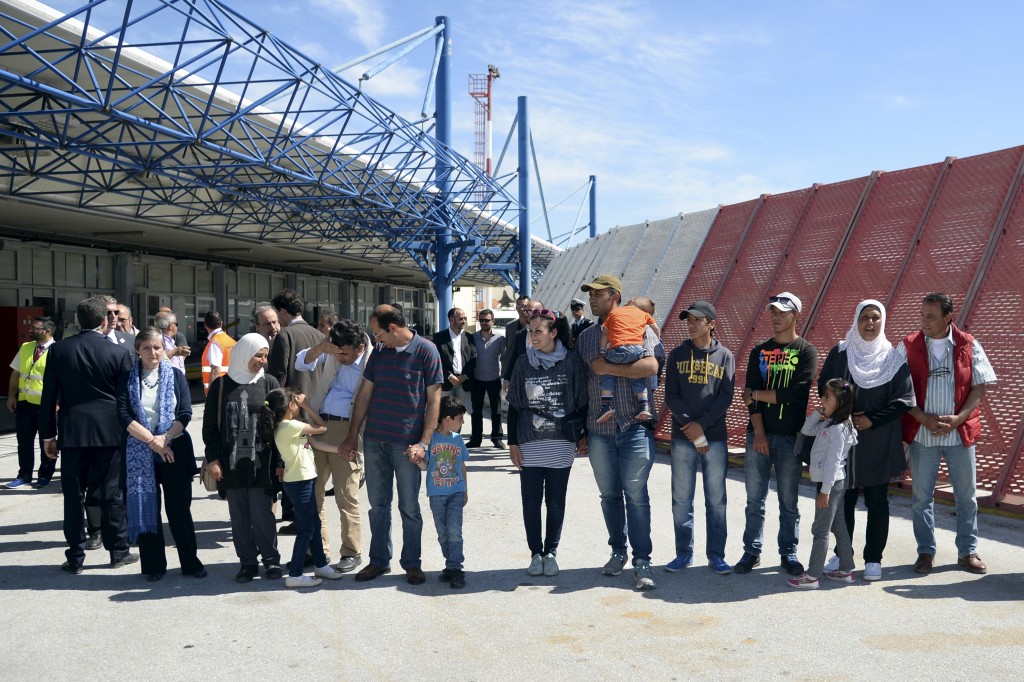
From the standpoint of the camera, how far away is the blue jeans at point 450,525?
195 inches

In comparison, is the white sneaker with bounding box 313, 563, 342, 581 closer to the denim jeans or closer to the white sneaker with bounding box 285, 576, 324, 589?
the white sneaker with bounding box 285, 576, 324, 589

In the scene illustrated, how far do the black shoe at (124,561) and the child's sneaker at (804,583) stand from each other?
422 centimetres

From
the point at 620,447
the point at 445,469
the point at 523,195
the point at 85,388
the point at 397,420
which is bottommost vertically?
the point at 445,469

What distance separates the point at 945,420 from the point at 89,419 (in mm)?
5419

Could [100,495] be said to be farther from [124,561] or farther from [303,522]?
[303,522]

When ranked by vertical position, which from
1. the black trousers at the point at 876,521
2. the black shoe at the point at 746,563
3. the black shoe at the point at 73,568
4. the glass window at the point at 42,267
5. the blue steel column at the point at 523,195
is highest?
the blue steel column at the point at 523,195

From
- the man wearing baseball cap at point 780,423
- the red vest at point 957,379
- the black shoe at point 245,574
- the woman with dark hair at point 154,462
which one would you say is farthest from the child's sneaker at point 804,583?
the woman with dark hair at point 154,462

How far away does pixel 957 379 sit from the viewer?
17.0ft

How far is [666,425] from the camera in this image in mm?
10086

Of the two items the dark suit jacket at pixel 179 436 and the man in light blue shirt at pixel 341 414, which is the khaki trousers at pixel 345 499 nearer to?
the man in light blue shirt at pixel 341 414

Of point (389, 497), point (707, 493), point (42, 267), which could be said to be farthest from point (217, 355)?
point (42, 267)

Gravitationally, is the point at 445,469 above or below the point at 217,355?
below

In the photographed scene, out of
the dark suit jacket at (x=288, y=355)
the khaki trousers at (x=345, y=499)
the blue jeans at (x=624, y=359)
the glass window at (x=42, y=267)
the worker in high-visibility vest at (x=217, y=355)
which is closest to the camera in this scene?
the blue jeans at (x=624, y=359)

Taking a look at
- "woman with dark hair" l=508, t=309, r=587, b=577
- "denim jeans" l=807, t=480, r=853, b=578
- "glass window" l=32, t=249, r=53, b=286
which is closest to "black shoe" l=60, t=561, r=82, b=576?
"woman with dark hair" l=508, t=309, r=587, b=577
